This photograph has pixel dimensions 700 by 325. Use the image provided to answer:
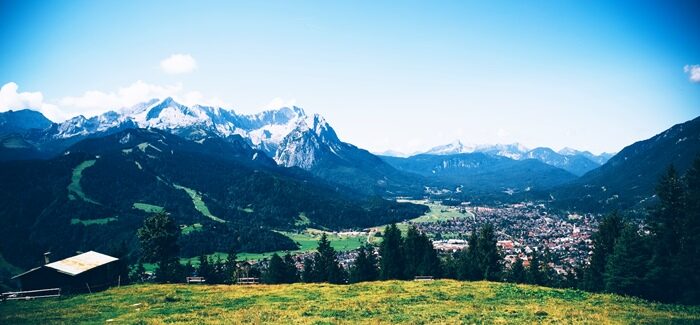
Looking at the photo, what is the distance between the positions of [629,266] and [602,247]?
2327 centimetres

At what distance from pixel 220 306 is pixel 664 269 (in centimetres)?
5607

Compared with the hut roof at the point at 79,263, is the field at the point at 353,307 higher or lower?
lower

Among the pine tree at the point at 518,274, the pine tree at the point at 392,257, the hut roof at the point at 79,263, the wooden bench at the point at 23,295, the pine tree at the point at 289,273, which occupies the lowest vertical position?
the pine tree at the point at 518,274

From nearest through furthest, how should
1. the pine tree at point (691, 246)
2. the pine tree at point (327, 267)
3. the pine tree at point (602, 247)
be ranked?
the pine tree at point (691, 246)
the pine tree at point (602, 247)
the pine tree at point (327, 267)

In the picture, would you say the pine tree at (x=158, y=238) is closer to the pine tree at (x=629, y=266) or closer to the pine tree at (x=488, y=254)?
the pine tree at (x=488, y=254)

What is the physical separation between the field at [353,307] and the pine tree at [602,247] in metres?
35.1

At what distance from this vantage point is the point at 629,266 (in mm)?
50406

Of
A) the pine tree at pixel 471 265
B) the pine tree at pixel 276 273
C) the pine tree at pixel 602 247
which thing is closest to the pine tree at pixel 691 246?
the pine tree at pixel 602 247

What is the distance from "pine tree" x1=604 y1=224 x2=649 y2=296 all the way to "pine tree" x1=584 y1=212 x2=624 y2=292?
17.4m

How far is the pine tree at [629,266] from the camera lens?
50.0 m

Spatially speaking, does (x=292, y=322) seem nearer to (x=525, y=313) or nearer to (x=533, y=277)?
(x=525, y=313)

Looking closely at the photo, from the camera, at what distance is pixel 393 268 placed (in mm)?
83375

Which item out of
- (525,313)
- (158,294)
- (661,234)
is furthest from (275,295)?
(661,234)

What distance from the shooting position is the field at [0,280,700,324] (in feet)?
96.9
